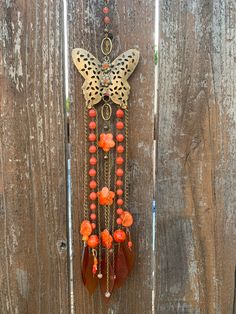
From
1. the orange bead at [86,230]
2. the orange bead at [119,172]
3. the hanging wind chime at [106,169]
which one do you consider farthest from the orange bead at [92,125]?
the orange bead at [86,230]

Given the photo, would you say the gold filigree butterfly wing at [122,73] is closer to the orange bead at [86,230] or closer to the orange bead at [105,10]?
the orange bead at [105,10]

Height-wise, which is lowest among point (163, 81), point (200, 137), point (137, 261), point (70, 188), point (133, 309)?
point (133, 309)

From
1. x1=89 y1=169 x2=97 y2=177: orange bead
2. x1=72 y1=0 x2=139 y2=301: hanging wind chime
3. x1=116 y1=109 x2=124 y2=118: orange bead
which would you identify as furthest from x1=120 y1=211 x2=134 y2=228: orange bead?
x1=116 y1=109 x2=124 y2=118: orange bead

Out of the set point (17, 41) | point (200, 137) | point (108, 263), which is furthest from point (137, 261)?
point (17, 41)

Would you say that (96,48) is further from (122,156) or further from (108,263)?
(108,263)

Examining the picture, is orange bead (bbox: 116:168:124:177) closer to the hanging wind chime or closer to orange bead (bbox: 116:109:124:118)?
the hanging wind chime

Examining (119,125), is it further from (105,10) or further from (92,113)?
(105,10)
